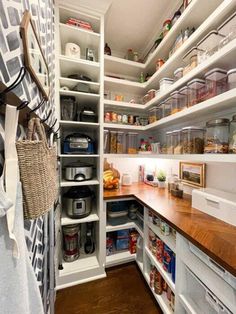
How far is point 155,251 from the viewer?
1.29 metres

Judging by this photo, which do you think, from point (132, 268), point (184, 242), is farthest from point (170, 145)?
point (132, 268)

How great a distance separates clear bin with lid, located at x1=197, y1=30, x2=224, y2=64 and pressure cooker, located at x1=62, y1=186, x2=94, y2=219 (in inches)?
57.5

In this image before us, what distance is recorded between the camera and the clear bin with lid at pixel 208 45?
985 millimetres

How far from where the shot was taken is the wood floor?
3.99ft

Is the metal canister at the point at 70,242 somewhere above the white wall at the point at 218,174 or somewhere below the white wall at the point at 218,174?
below

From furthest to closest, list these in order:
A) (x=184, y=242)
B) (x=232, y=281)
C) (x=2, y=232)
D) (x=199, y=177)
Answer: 1. (x=199, y=177)
2. (x=184, y=242)
3. (x=232, y=281)
4. (x=2, y=232)

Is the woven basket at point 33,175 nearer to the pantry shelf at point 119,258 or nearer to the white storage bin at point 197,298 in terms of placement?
the white storage bin at point 197,298

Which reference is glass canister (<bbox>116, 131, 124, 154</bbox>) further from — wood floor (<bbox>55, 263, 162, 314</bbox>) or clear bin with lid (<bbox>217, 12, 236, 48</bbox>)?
wood floor (<bbox>55, 263, 162, 314</bbox>)

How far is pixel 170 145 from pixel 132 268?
1394mm

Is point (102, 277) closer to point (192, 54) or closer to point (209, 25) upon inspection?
point (192, 54)

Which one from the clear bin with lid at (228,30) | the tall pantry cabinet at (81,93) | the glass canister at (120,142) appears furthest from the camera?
the glass canister at (120,142)

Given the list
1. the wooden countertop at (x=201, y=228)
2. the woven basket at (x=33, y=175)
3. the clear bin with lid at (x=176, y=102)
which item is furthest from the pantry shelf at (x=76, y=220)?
the clear bin with lid at (x=176, y=102)

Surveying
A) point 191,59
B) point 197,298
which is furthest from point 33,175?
point 191,59

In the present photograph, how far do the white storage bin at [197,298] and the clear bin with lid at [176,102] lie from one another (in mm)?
1209
